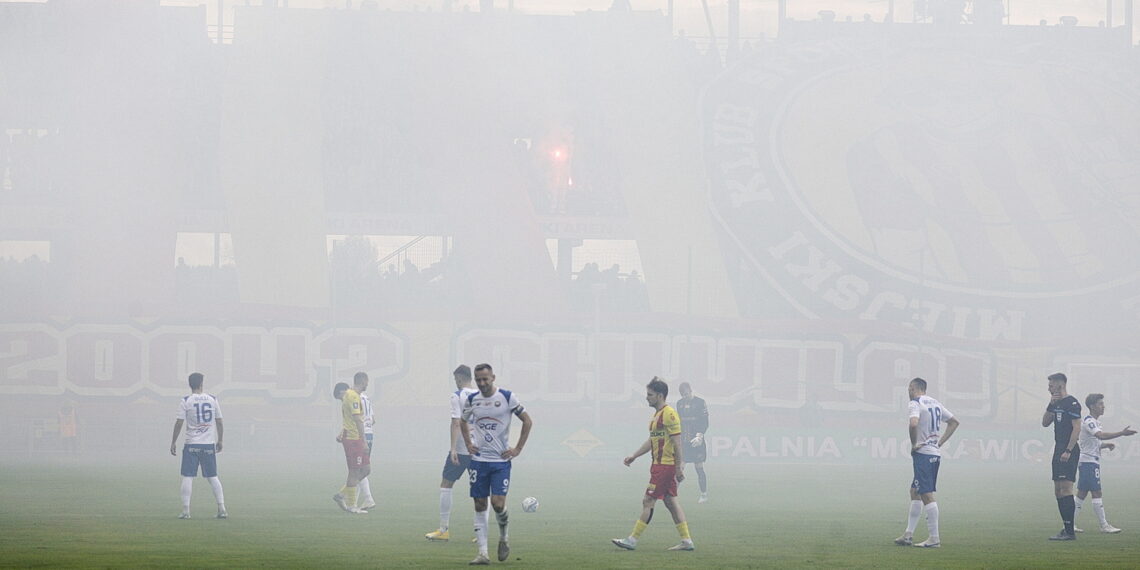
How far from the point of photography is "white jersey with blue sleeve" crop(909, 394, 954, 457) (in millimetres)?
17609

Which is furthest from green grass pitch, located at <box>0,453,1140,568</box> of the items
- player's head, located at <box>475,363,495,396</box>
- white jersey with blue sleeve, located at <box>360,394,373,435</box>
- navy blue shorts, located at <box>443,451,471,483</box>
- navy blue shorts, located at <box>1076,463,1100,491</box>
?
player's head, located at <box>475,363,495,396</box>

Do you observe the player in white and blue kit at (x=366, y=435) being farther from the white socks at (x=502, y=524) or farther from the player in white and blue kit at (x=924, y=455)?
the player in white and blue kit at (x=924, y=455)

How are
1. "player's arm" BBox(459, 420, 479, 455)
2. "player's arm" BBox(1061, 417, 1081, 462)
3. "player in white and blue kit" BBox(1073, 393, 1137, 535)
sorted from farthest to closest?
"player in white and blue kit" BBox(1073, 393, 1137, 535) < "player's arm" BBox(1061, 417, 1081, 462) < "player's arm" BBox(459, 420, 479, 455)

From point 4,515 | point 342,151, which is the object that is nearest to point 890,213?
point 342,151

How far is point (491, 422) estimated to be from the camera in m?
15.3

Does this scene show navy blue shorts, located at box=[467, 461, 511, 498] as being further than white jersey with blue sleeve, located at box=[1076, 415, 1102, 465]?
No

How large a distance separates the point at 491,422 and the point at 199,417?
6922 millimetres

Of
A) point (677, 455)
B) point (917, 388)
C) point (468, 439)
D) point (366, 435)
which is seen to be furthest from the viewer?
point (366, 435)

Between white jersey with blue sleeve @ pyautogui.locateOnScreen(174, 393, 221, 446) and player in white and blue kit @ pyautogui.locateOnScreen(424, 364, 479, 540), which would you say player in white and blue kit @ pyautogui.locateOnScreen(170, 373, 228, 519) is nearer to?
white jersey with blue sleeve @ pyautogui.locateOnScreen(174, 393, 221, 446)

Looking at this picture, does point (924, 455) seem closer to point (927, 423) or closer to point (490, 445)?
point (927, 423)

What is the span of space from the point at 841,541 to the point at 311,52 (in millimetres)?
44697

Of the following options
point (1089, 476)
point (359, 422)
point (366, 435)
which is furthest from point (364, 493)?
point (1089, 476)

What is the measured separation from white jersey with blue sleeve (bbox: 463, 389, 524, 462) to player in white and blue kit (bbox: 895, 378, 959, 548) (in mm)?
5261

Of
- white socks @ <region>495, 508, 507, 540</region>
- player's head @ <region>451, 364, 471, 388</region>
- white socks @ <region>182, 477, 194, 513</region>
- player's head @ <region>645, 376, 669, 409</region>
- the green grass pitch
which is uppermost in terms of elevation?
player's head @ <region>451, 364, 471, 388</region>
